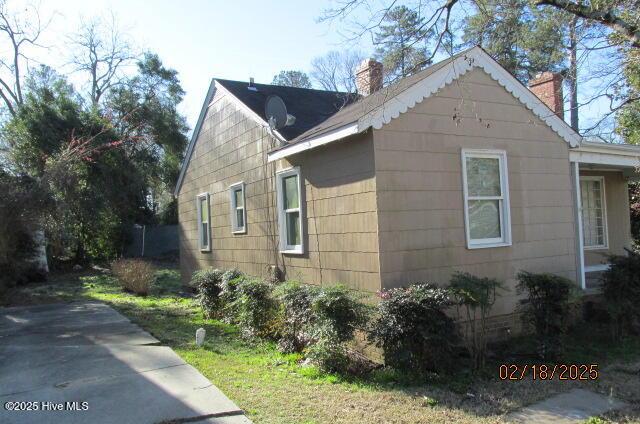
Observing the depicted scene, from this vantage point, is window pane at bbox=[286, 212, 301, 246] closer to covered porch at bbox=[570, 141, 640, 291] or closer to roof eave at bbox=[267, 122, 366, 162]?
roof eave at bbox=[267, 122, 366, 162]

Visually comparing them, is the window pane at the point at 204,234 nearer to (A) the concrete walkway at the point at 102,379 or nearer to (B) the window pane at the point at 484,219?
(A) the concrete walkway at the point at 102,379

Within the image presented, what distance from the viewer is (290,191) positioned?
9742 millimetres

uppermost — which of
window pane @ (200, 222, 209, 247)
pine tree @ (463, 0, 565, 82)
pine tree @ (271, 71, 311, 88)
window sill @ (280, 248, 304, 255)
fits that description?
pine tree @ (271, 71, 311, 88)

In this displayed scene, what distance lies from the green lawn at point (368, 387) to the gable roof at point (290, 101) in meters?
4.26

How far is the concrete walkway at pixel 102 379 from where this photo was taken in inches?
194

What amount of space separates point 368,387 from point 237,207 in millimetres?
7163

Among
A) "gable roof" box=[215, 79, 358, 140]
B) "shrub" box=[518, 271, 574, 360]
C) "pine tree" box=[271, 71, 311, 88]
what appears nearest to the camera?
"shrub" box=[518, 271, 574, 360]

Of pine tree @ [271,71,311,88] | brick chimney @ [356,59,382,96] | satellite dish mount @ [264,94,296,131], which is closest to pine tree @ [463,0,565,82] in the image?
brick chimney @ [356,59,382,96]

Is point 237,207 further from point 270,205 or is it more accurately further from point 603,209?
point 603,209

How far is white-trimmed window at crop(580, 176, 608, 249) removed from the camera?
1208 centimetres

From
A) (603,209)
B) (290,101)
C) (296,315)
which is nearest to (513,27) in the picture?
(290,101)

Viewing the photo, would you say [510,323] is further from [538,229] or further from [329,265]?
[329,265]

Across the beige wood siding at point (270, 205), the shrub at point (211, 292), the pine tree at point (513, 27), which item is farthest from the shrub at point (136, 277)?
the pine tree at point (513, 27)
